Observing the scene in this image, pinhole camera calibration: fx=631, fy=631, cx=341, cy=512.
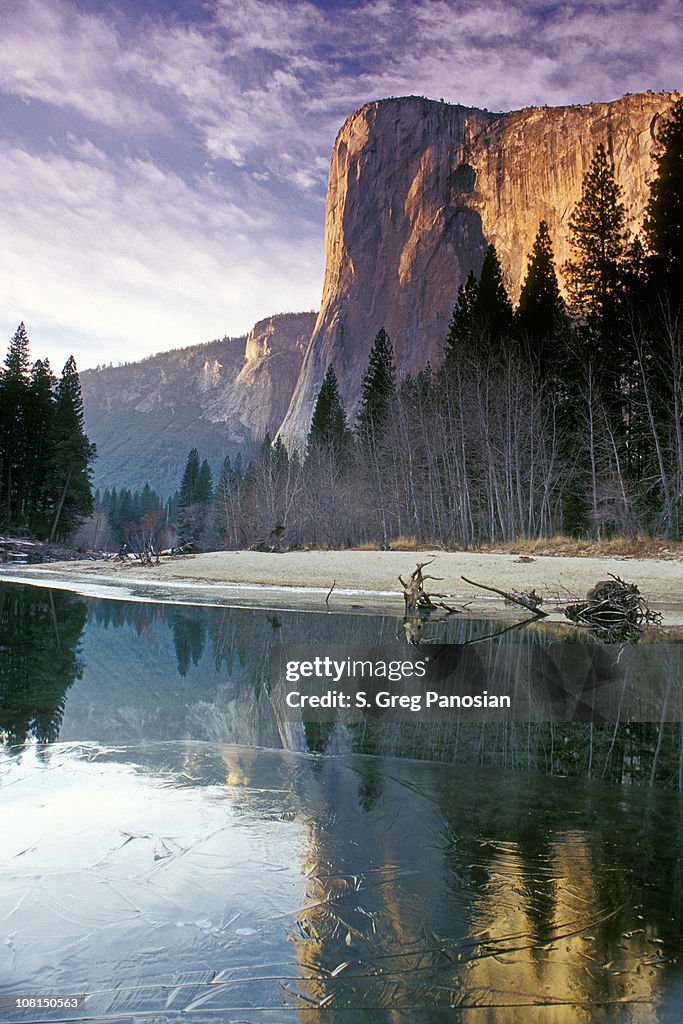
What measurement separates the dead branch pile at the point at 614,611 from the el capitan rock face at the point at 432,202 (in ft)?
167

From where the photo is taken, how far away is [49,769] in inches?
161

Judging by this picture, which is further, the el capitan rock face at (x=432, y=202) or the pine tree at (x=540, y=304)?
the el capitan rock face at (x=432, y=202)

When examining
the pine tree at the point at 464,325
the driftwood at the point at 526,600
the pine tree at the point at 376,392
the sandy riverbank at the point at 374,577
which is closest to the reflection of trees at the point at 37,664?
the sandy riverbank at the point at 374,577

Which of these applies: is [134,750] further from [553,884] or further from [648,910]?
[648,910]

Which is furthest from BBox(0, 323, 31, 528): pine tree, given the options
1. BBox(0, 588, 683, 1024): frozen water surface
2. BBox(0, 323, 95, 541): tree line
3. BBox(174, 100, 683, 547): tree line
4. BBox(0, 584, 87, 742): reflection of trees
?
BBox(0, 588, 683, 1024): frozen water surface

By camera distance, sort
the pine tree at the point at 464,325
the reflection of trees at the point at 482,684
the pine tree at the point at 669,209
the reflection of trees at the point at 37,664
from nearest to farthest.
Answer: the reflection of trees at the point at 482,684, the reflection of trees at the point at 37,664, the pine tree at the point at 669,209, the pine tree at the point at 464,325

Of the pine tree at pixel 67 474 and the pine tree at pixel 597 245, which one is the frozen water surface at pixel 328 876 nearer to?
the pine tree at pixel 597 245

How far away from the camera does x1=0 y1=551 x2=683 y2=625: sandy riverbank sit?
51.2ft

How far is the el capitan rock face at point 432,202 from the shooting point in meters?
65.1

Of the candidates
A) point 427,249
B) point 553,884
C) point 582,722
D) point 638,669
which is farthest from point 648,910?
point 427,249

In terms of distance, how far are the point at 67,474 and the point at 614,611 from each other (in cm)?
4109

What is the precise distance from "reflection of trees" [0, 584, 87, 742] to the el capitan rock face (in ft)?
185

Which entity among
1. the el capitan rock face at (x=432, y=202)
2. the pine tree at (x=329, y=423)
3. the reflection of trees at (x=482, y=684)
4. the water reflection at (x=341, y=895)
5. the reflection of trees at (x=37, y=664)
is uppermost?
the el capitan rock face at (x=432, y=202)

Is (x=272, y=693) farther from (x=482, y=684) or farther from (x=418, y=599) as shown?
(x=418, y=599)
